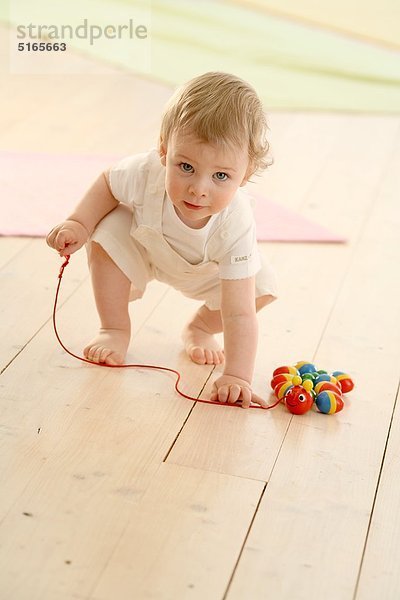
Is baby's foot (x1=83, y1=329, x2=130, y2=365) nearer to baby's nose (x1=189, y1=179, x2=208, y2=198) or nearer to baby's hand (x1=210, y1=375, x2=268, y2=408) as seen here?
baby's hand (x1=210, y1=375, x2=268, y2=408)

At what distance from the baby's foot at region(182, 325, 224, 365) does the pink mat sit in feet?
1.71

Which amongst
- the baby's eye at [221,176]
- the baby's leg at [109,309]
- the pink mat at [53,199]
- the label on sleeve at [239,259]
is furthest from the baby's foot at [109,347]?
the pink mat at [53,199]

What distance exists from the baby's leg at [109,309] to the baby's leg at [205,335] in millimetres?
105

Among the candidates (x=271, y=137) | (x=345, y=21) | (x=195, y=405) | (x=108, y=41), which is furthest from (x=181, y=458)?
(x=345, y=21)

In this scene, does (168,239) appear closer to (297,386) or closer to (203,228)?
(203,228)

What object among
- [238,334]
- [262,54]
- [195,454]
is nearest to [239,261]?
[238,334]

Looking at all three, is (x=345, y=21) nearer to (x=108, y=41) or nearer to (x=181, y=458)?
(x=108, y=41)

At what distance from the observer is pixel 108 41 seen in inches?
Answer: 146

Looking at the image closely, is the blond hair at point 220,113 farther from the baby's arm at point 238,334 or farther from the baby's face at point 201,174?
the baby's arm at point 238,334

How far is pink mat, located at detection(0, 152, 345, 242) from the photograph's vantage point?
7.04 feet

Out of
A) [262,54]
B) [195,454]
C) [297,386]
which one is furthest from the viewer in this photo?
[262,54]

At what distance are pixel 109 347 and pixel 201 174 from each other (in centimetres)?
34

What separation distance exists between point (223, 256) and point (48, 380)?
0.33 metres

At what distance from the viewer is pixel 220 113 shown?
4.56ft
